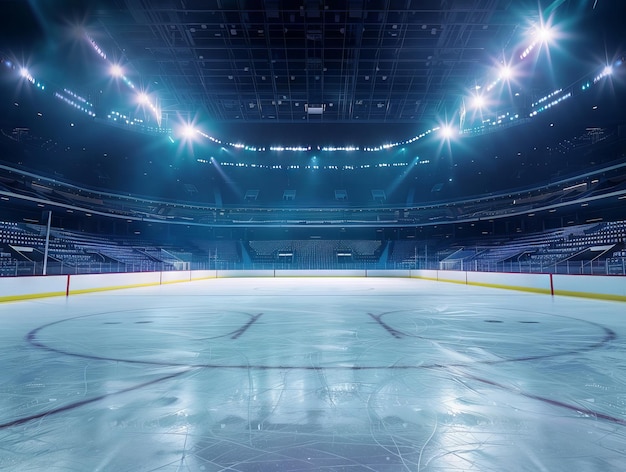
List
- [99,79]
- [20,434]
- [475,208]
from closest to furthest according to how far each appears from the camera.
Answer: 1. [20,434]
2. [99,79]
3. [475,208]

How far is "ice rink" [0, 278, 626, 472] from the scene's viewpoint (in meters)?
2.01

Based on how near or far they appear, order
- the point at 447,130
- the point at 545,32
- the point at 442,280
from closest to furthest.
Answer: the point at 545,32, the point at 442,280, the point at 447,130

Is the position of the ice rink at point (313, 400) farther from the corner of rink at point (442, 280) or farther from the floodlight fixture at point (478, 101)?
the floodlight fixture at point (478, 101)

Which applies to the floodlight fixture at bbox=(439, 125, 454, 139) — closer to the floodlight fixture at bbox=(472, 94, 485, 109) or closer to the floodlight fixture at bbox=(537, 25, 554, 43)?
the floodlight fixture at bbox=(472, 94, 485, 109)

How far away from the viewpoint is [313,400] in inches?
114

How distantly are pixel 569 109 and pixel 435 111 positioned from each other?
10567 millimetres

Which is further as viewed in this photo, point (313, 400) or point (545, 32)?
point (545, 32)

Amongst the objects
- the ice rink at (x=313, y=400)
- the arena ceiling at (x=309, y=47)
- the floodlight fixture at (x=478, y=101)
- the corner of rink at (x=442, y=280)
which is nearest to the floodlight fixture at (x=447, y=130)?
the arena ceiling at (x=309, y=47)

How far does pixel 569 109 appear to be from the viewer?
78.7 ft

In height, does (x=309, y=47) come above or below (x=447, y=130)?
below

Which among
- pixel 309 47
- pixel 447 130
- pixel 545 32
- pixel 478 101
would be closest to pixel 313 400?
pixel 309 47

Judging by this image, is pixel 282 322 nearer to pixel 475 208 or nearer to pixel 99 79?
pixel 99 79

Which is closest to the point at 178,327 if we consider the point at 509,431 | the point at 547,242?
the point at 509,431

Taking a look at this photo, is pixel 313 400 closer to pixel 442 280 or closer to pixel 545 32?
pixel 545 32
